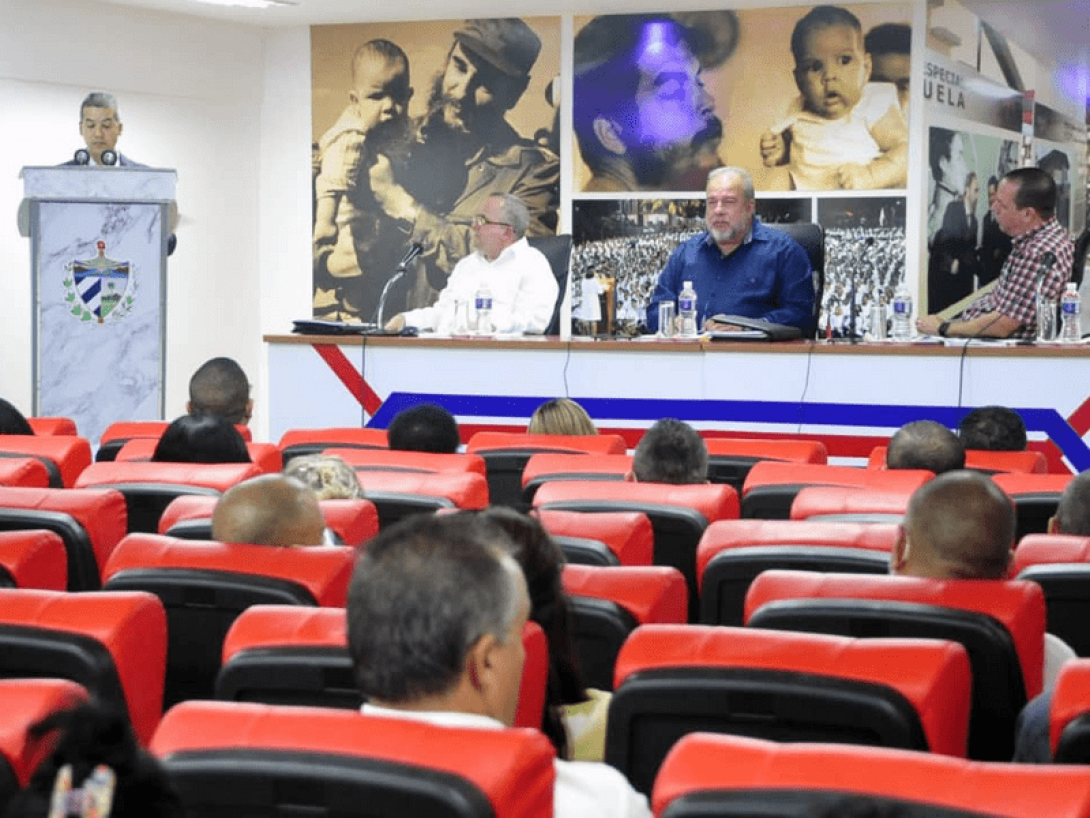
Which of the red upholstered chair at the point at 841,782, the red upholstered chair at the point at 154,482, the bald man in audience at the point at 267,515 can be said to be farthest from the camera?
the red upholstered chair at the point at 154,482

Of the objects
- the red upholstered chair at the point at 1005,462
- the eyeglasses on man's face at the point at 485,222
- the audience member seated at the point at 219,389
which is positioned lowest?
the red upholstered chair at the point at 1005,462

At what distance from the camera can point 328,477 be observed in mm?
3895

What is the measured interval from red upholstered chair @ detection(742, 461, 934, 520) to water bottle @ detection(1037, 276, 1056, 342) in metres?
3.26

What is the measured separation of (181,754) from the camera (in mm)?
1554

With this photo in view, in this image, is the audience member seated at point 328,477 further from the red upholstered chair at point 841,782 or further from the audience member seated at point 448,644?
the red upholstered chair at point 841,782

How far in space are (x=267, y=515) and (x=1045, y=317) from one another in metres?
5.06

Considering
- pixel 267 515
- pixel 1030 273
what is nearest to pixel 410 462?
pixel 267 515

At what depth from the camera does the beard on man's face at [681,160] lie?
1088 cm

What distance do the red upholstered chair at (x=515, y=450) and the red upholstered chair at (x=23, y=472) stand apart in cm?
131

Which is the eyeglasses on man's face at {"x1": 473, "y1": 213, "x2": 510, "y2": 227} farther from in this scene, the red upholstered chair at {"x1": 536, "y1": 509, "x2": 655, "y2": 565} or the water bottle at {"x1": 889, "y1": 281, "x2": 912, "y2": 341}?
the red upholstered chair at {"x1": 536, "y1": 509, "x2": 655, "y2": 565}

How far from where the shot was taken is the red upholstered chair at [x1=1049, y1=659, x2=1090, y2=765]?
1.76 meters

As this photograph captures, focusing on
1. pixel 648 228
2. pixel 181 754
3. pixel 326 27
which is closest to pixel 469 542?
pixel 181 754

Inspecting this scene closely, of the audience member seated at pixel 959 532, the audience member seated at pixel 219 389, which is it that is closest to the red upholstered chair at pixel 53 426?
the audience member seated at pixel 219 389

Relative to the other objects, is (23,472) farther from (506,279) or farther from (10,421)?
(506,279)
